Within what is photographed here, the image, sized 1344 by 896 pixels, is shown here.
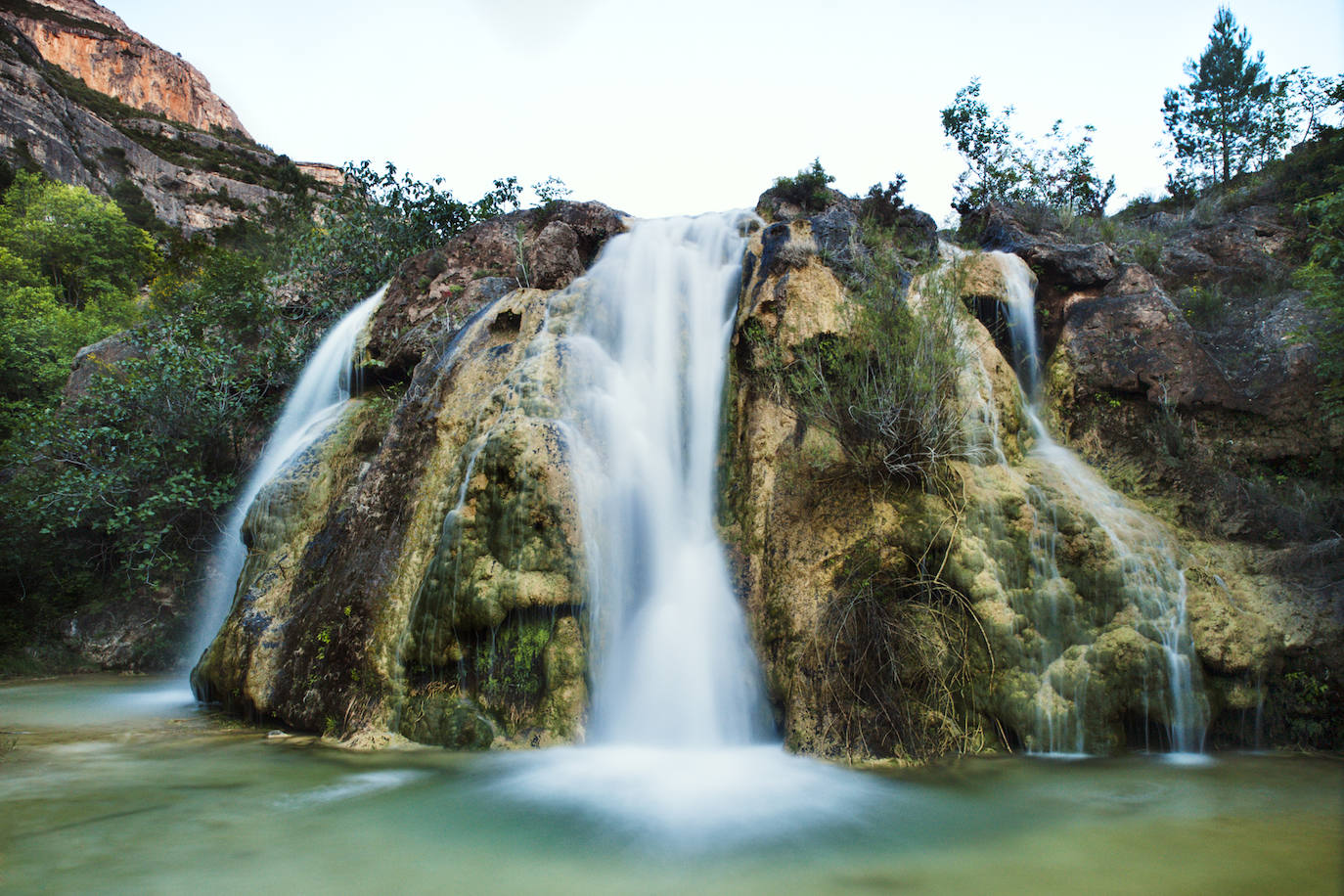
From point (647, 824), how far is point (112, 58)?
8988 centimetres

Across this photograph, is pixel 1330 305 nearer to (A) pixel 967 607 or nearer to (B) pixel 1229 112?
(A) pixel 967 607

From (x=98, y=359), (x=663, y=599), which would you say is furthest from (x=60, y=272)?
(x=663, y=599)

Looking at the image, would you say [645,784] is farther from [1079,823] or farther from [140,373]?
[140,373]

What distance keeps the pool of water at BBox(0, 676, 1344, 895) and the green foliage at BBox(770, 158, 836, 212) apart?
11.1 metres

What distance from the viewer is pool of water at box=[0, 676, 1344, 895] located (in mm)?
3764

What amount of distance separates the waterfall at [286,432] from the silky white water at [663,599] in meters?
5.36

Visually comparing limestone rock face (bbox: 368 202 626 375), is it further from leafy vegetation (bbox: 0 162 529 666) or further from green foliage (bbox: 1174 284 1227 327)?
green foliage (bbox: 1174 284 1227 327)

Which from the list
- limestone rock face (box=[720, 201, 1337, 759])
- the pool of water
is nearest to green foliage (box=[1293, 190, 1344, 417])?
limestone rock face (box=[720, 201, 1337, 759])

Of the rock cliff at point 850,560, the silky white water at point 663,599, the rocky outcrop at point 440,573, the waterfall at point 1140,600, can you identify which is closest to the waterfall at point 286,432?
the rocky outcrop at point 440,573

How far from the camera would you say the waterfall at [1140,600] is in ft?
20.2

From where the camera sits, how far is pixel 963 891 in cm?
359

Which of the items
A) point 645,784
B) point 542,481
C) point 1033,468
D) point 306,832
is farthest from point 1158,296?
point 306,832

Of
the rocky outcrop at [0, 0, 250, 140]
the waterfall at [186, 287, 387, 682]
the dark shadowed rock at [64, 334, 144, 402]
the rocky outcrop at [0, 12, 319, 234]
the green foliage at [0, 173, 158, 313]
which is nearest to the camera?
the waterfall at [186, 287, 387, 682]

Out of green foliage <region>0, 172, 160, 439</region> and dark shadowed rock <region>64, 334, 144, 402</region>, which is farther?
green foliage <region>0, 172, 160, 439</region>
